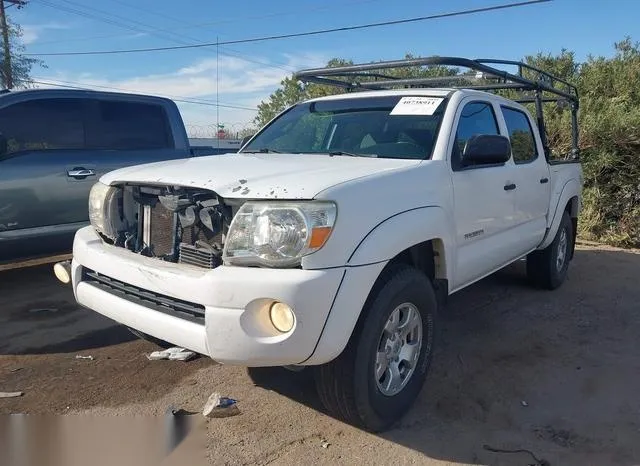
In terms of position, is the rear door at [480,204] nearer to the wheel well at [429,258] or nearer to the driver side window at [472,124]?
the driver side window at [472,124]

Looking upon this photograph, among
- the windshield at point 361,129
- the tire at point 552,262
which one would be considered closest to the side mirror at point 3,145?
the windshield at point 361,129

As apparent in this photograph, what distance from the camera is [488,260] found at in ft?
13.5

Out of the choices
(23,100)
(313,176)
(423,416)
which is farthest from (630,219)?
(23,100)

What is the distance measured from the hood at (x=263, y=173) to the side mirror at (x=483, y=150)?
46 cm

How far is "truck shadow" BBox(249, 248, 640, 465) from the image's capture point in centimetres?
293

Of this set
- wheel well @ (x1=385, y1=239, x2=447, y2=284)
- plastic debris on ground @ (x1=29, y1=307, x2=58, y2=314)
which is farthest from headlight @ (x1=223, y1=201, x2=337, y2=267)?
plastic debris on ground @ (x1=29, y1=307, x2=58, y2=314)

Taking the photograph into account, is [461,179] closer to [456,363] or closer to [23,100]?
[456,363]

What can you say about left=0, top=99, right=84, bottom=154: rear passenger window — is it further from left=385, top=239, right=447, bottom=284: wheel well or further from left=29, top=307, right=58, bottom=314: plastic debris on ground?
left=385, top=239, right=447, bottom=284: wheel well

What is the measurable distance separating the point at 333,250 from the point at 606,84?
1031 cm

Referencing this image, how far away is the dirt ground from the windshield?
153 centimetres

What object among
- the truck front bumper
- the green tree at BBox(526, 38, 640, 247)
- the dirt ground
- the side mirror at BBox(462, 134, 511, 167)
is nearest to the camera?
the truck front bumper

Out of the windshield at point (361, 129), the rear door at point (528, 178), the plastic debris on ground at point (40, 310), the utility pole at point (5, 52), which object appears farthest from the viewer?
the utility pole at point (5, 52)

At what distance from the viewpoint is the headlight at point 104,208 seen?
3303 mm

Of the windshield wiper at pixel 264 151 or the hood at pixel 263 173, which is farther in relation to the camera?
the windshield wiper at pixel 264 151
